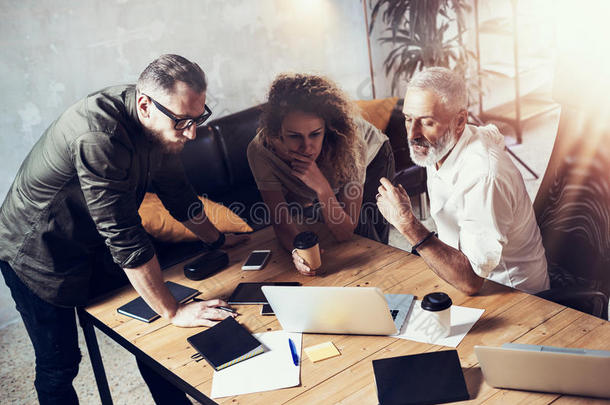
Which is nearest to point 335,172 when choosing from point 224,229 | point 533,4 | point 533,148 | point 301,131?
point 301,131

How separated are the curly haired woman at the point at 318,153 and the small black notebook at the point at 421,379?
851 millimetres

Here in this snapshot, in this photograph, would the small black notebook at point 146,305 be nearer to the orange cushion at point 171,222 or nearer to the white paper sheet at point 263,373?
the white paper sheet at point 263,373

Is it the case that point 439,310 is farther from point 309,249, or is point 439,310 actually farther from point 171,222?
point 171,222

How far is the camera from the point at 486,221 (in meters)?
1.74

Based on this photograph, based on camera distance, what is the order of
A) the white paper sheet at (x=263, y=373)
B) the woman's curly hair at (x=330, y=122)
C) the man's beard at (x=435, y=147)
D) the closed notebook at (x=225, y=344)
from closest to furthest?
the white paper sheet at (x=263, y=373)
the closed notebook at (x=225, y=344)
the man's beard at (x=435, y=147)
the woman's curly hair at (x=330, y=122)

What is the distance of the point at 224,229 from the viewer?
2975 millimetres

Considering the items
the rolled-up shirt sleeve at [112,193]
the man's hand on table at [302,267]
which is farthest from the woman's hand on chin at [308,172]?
the rolled-up shirt sleeve at [112,193]

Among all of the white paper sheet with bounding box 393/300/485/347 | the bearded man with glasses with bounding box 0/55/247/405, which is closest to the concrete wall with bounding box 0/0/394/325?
the bearded man with glasses with bounding box 0/55/247/405

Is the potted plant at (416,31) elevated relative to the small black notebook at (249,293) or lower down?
elevated

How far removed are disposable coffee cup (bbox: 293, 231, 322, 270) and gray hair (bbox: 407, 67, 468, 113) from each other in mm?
603

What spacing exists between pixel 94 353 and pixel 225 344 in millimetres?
741

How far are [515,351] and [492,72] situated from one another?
414 cm

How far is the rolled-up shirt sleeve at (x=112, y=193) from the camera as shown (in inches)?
68.6

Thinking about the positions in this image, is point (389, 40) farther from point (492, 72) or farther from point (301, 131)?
point (301, 131)
